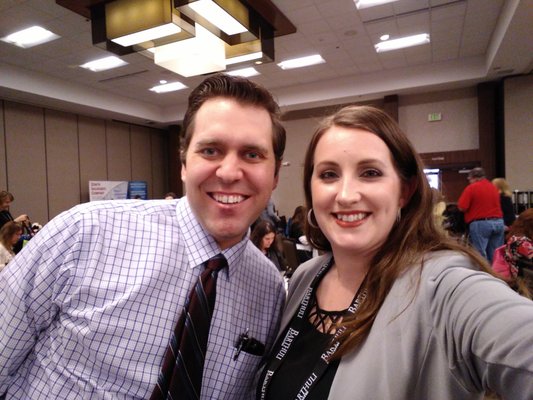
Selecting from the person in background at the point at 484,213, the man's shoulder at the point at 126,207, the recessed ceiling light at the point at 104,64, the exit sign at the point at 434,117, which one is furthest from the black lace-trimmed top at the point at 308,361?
the exit sign at the point at 434,117

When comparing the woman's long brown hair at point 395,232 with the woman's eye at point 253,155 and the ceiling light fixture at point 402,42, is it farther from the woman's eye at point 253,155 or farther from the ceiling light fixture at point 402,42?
the ceiling light fixture at point 402,42

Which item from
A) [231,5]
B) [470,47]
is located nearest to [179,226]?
[231,5]

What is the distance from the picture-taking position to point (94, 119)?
9.54m

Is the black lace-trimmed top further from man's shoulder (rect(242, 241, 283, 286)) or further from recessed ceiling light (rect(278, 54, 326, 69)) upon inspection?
recessed ceiling light (rect(278, 54, 326, 69))

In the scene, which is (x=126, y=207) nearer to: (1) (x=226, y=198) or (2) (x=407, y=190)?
(1) (x=226, y=198)

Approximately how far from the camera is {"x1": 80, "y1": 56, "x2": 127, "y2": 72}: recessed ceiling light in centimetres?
673

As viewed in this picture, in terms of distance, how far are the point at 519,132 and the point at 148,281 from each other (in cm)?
855

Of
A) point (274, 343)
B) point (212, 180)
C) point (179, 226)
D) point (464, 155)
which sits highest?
point (464, 155)

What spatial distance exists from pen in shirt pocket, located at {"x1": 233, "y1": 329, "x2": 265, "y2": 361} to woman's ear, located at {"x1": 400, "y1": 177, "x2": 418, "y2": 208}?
2.12 feet

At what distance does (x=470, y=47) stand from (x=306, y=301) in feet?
24.3

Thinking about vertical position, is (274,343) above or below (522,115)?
below

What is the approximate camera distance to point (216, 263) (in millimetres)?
1104

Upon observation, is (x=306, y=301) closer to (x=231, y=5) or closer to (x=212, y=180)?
(x=212, y=180)

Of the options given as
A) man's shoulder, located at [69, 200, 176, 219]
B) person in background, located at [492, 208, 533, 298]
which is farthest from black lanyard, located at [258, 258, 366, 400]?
person in background, located at [492, 208, 533, 298]
